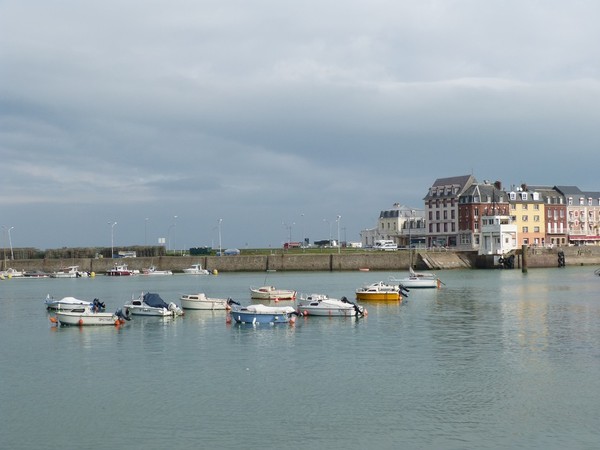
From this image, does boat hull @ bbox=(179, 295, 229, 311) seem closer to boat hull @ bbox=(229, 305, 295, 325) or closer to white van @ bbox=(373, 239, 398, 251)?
boat hull @ bbox=(229, 305, 295, 325)

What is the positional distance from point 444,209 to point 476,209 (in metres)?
9.75

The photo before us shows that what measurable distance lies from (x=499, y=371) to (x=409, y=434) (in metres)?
12.4

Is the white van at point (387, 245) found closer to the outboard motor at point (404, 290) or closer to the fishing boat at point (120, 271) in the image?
the fishing boat at point (120, 271)

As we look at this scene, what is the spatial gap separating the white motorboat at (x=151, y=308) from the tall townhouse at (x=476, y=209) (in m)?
94.6

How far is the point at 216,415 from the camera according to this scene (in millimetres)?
32000

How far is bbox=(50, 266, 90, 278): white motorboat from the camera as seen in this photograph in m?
155

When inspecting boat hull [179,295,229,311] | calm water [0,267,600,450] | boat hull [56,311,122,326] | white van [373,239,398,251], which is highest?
white van [373,239,398,251]

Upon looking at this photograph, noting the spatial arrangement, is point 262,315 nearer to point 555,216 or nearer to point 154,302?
point 154,302

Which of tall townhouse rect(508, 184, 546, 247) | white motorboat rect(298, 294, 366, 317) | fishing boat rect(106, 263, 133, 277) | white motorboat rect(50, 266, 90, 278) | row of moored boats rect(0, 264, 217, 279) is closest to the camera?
white motorboat rect(298, 294, 366, 317)

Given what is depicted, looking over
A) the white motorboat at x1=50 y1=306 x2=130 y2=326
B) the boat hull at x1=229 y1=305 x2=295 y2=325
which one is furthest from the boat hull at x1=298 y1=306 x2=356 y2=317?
the white motorboat at x1=50 y1=306 x2=130 y2=326

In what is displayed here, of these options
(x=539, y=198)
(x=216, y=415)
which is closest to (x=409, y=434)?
(x=216, y=415)

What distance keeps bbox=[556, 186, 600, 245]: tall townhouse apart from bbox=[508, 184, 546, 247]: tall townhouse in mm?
10505

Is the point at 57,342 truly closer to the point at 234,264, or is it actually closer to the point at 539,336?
the point at 539,336

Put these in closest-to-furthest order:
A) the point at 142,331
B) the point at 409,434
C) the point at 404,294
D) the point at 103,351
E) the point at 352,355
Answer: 1. the point at 409,434
2. the point at 352,355
3. the point at 103,351
4. the point at 142,331
5. the point at 404,294
